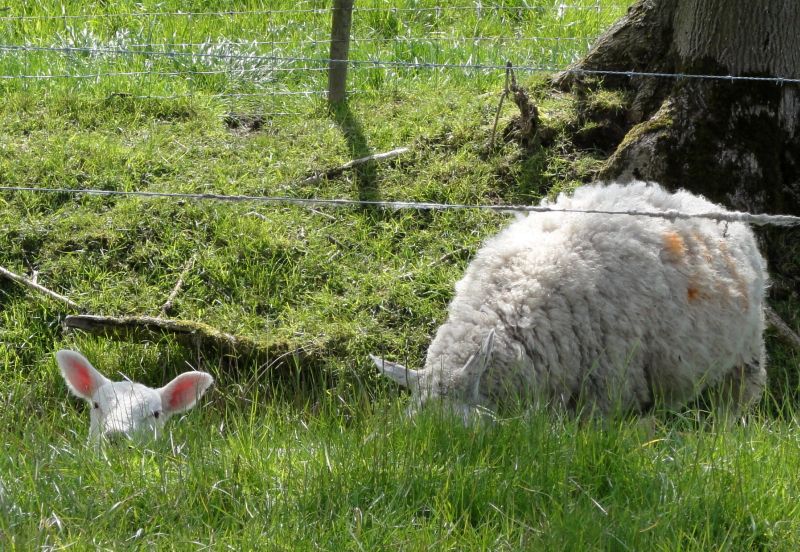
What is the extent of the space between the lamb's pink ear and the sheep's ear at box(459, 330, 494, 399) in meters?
1.24

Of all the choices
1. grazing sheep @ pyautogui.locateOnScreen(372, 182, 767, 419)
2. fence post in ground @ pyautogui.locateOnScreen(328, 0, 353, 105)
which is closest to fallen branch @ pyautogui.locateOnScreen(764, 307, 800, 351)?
grazing sheep @ pyautogui.locateOnScreen(372, 182, 767, 419)

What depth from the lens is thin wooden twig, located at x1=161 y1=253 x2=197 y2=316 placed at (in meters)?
5.82

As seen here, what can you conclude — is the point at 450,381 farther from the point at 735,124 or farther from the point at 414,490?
the point at 735,124

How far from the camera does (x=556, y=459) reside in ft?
11.3

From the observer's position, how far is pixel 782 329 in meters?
5.77

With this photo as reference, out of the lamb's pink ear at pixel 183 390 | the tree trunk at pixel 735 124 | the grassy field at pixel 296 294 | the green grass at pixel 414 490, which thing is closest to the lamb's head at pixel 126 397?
the lamb's pink ear at pixel 183 390

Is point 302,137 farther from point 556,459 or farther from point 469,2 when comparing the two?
point 556,459

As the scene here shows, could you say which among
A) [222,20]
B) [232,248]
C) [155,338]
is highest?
[222,20]

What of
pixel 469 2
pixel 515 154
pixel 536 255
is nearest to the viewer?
pixel 536 255

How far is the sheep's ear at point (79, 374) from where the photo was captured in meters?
4.62

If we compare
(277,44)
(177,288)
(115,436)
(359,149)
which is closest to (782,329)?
(359,149)

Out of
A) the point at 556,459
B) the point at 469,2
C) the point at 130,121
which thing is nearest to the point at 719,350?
the point at 556,459

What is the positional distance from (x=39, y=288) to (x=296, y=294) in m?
1.49

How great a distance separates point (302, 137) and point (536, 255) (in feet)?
9.75
